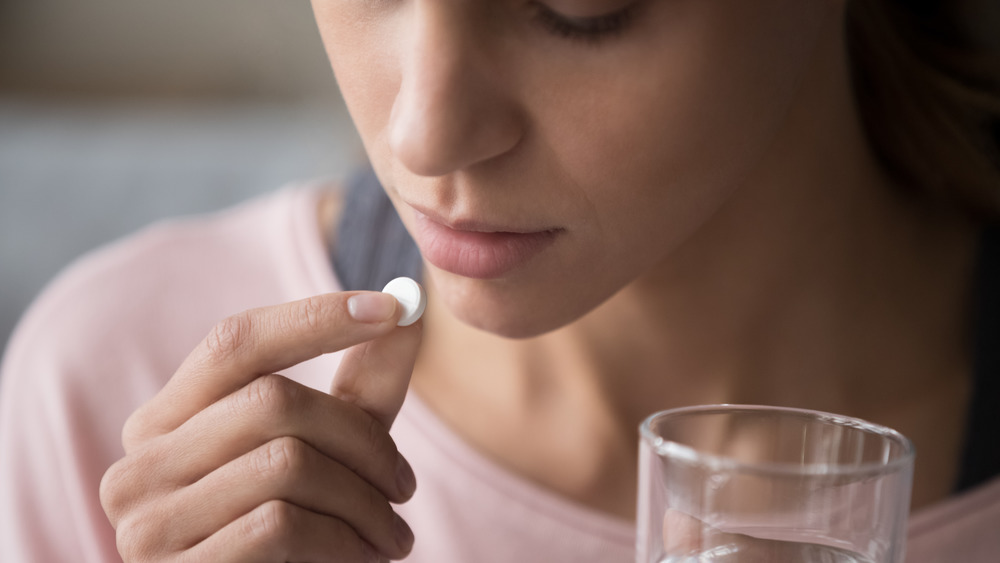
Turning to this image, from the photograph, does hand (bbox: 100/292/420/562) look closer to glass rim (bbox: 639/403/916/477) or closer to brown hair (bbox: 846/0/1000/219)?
glass rim (bbox: 639/403/916/477)

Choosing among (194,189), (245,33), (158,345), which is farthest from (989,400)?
(245,33)

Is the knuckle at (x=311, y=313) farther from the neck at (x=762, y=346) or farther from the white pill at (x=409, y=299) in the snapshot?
the neck at (x=762, y=346)

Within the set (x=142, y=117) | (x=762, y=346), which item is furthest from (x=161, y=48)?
(x=762, y=346)

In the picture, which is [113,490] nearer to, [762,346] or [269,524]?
[269,524]

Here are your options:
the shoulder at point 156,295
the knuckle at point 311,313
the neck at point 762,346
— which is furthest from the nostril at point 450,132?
the shoulder at point 156,295

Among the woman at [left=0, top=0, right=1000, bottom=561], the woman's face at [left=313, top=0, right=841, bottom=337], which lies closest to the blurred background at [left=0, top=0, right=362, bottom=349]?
the woman at [left=0, top=0, right=1000, bottom=561]

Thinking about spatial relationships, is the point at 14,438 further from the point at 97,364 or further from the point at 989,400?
the point at 989,400
